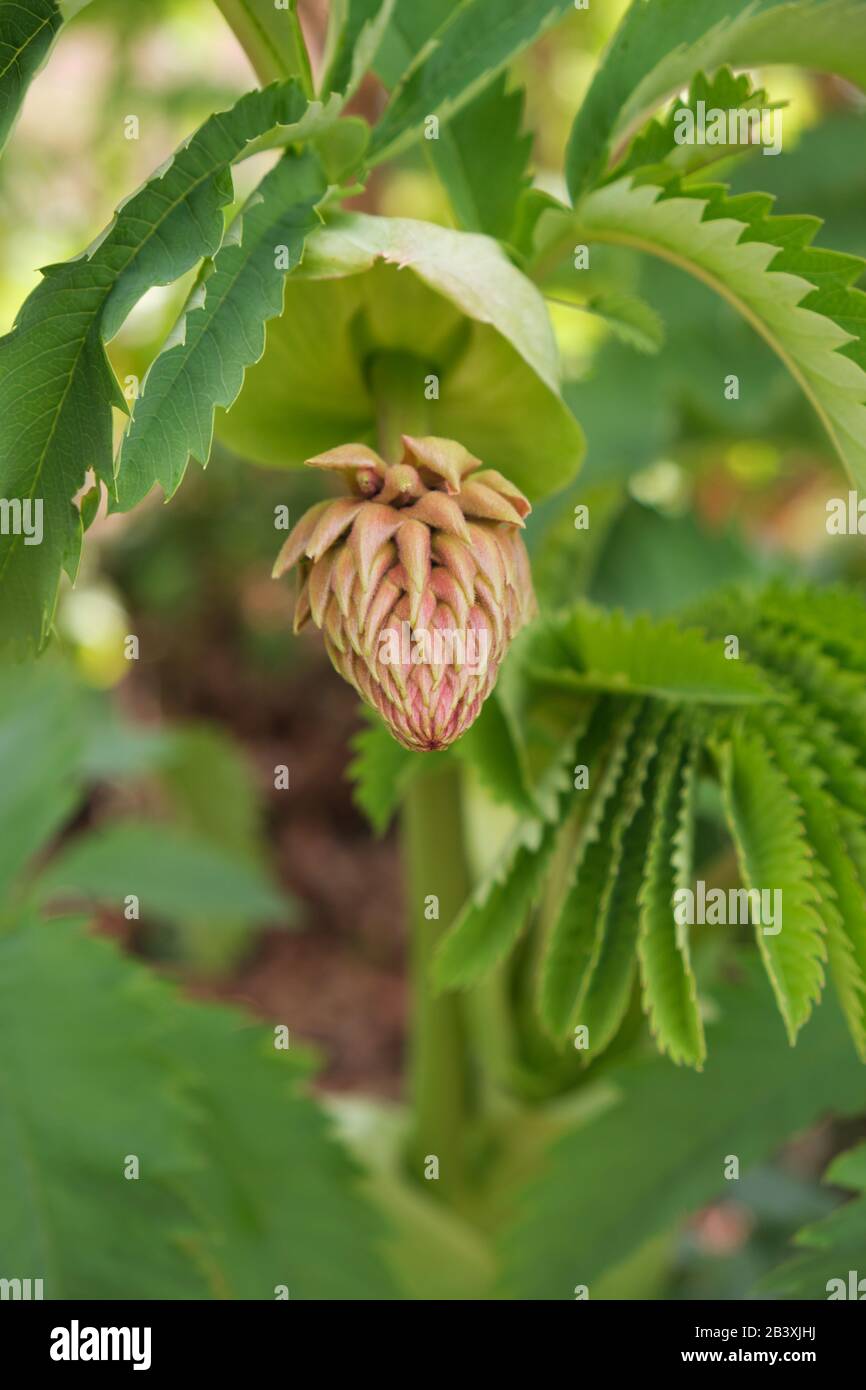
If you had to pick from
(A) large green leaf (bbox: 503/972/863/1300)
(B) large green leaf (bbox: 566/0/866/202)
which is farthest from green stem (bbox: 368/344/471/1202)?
(B) large green leaf (bbox: 566/0/866/202)

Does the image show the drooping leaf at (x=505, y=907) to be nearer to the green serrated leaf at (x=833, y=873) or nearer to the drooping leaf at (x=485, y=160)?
the green serrated leaf at (x=833, y=873)

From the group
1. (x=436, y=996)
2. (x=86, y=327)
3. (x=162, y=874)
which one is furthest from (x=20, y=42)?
(x=162, y=874)

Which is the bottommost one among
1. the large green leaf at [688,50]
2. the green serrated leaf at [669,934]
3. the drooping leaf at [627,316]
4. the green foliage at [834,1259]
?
the green foliage at [834,1259]

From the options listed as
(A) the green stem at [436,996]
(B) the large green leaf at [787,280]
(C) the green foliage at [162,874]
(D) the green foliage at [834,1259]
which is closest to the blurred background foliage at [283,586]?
(C) the green foliage at [162,874]

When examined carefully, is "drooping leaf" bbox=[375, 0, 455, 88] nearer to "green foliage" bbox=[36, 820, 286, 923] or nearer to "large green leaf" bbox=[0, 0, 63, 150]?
"large green leaf" bbox=[0, 0, 63, 150]

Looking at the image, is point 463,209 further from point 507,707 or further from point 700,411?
point 700,411

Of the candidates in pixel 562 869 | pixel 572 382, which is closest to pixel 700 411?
pixel 572 382
